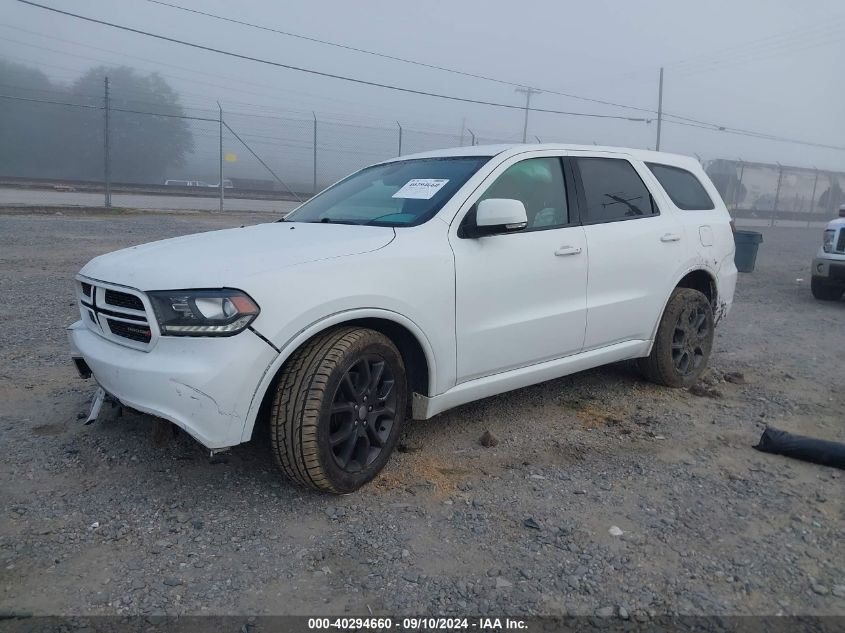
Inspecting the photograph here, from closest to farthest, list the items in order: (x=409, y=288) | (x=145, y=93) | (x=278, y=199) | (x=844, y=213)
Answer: (x=409, y=288), (x=844, y=213), (x=278, y=199), (x=145, y=93)

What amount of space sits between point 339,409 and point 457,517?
0.72m

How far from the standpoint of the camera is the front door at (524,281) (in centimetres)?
348

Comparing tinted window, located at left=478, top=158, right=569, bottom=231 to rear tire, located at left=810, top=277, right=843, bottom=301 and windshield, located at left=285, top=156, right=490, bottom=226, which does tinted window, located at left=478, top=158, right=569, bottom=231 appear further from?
rear tire, located at left=810, top=277, right=843, bottom=301

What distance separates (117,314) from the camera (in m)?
3.04

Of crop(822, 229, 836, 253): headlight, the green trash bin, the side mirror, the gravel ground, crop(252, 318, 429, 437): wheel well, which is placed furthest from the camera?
the green trash bin

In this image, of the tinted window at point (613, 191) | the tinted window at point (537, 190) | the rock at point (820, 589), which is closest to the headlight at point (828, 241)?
the tinted window at point (613, 191)

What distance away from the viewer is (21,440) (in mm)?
3604

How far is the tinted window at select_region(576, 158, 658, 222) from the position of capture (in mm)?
4301

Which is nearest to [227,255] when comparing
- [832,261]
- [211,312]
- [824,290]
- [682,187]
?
[211,312]

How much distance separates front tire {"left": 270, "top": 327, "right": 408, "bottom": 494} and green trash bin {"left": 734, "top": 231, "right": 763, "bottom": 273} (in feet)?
32.4

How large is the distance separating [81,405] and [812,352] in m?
6.16

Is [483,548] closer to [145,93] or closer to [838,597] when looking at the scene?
[838,597]

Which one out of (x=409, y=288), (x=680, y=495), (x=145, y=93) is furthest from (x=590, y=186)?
(x=145, y=93)

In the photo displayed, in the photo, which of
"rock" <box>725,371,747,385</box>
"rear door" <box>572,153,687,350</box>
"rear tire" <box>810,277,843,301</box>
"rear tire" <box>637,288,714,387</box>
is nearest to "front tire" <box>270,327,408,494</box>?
"rear door" <box>572,153,687,350</box>
